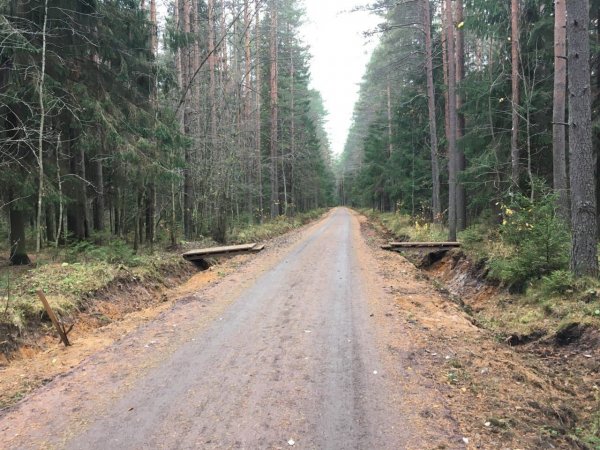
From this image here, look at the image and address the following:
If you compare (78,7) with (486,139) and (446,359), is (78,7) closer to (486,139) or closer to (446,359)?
(446,359)

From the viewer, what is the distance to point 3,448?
11.5 ft

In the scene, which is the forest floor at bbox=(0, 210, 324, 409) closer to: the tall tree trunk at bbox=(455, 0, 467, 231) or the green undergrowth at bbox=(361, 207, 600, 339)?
the green undergrowth at bbox=(361, 207, 600, 339)

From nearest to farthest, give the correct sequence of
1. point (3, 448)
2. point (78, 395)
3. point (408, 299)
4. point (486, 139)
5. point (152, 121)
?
point (3, 448) < point (78, 395) < point (408, 299) < point (152, 121) < point (486, 139)

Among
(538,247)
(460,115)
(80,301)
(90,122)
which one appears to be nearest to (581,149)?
(538,247)

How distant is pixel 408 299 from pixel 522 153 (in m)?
8.84

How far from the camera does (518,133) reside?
13.7m

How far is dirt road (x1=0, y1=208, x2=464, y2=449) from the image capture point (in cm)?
363

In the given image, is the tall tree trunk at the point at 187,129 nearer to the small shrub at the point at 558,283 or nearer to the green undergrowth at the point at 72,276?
the green undergrowth at the point at 72,276

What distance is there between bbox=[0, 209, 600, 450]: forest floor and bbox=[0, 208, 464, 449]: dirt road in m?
0.02

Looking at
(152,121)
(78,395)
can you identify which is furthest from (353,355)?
(152,121)

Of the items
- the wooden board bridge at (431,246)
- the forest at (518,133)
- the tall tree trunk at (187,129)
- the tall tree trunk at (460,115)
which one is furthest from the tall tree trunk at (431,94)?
the tall tree trunk at (187,129)

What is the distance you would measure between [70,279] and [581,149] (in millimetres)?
9795

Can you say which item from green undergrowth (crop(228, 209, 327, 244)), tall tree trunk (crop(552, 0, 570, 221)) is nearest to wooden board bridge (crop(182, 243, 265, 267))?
green undergrowth (crop(228, 209, 327, 244))

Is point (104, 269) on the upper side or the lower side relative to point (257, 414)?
upper
